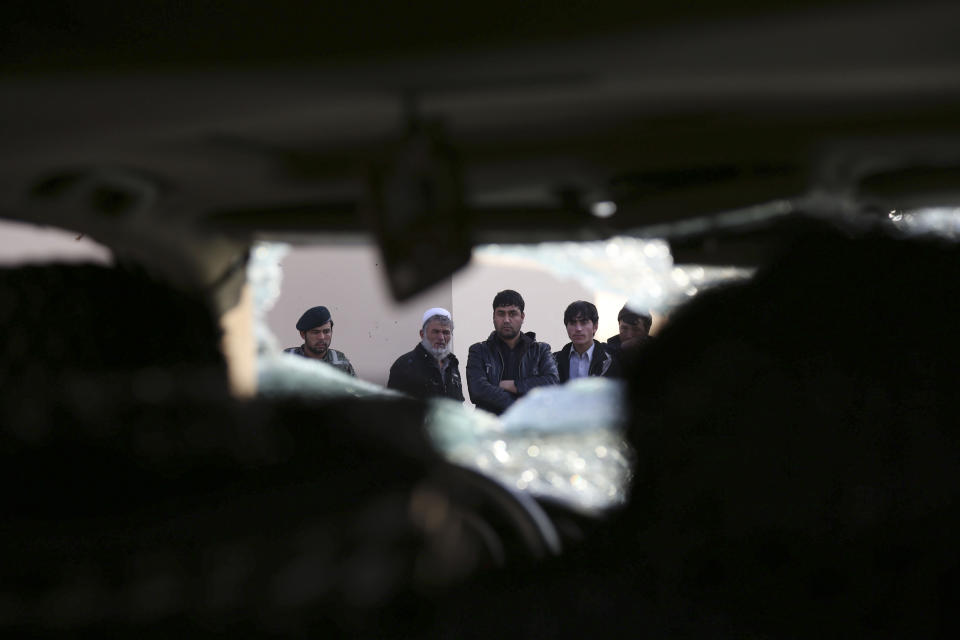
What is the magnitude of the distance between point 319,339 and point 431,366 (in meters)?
0.08

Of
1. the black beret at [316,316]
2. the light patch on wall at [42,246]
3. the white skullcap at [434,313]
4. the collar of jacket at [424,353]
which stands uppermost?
the light patch on wall at [42,246]

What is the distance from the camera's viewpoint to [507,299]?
2.13ft

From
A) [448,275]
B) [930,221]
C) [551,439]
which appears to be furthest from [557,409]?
[930,221]

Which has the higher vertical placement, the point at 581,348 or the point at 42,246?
the point at 42,246

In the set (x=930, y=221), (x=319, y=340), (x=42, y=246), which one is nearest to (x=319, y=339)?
(x=319, y=340)

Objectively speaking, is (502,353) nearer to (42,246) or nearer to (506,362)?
(506,362)

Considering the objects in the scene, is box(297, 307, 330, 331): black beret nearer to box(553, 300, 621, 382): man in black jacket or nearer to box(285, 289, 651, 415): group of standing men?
box(285, 289, 651, 415): group of standing men

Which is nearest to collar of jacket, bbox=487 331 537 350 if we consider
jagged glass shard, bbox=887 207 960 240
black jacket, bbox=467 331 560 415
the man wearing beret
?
black jacket, bbox=467 331 560 415

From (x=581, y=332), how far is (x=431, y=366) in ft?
0.36

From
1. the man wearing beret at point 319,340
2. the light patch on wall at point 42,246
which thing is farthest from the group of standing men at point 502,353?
the light patch on wall at point 42,246

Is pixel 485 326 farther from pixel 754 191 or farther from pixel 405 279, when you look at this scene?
pixel 754 191

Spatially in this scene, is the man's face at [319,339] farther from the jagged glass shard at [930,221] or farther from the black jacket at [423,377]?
the jagged glass shard at [930,221]

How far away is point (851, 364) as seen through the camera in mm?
679

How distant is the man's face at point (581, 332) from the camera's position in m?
0.65
